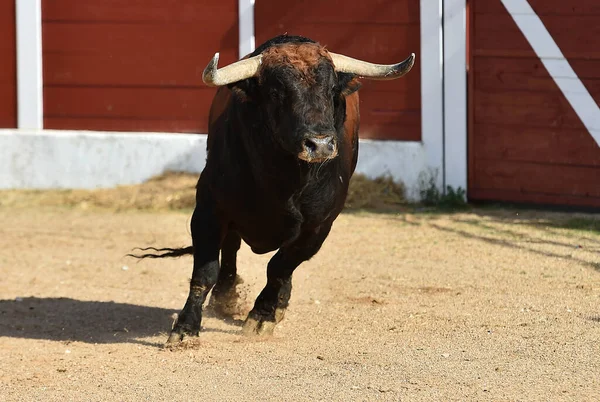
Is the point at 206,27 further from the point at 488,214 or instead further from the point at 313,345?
the point at 313,345

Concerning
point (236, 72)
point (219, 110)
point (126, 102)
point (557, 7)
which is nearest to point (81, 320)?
point (219, 110)

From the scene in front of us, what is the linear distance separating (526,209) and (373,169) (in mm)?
1594

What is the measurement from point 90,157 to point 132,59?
3.65ft

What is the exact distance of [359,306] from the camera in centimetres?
726

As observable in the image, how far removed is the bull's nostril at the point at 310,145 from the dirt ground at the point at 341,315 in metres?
1.07

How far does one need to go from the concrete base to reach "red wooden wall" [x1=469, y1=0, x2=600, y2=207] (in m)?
2.87

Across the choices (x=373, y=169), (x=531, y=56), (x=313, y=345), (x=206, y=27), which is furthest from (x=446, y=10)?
(x=313, y=345)

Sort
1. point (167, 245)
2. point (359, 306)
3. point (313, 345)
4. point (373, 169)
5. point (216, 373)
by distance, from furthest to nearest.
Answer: point (373, 169) < point (167, 245) < point (359, 306) < point (313, 345) < point (216, 373)

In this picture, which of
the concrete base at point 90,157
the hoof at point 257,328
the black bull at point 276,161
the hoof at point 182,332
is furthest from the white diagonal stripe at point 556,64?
the hoof at point 182,332

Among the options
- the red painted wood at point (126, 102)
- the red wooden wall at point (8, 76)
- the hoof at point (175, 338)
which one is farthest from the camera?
the red wooden wall at point (8, 76)

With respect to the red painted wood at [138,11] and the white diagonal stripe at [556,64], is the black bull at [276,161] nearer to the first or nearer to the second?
the white diagonal stripe at [556,64]

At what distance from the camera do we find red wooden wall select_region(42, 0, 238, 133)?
11.9m

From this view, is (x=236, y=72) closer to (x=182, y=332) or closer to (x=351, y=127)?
(x=351, y=127)

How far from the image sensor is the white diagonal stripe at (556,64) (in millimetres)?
10398
